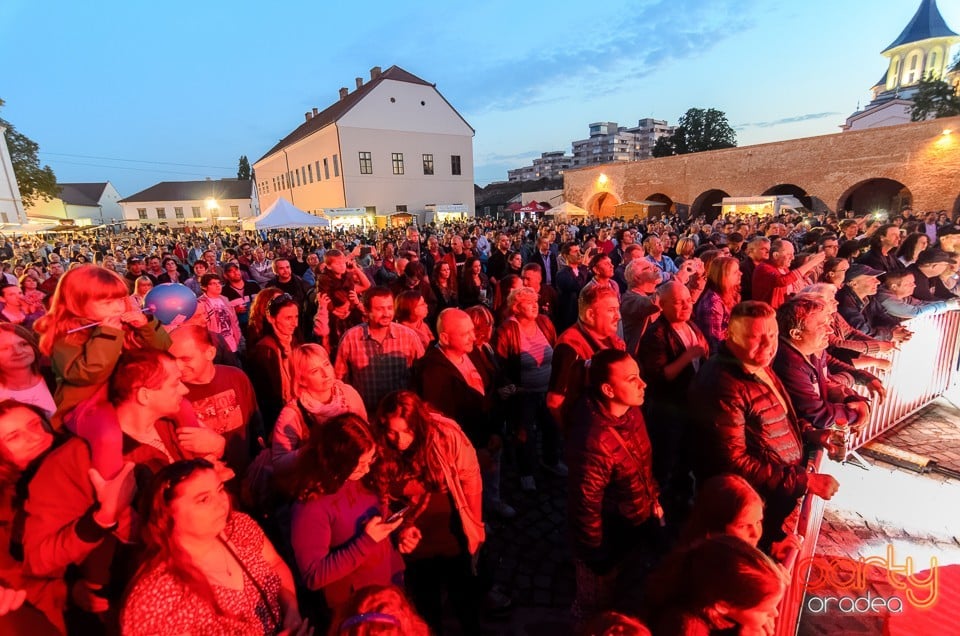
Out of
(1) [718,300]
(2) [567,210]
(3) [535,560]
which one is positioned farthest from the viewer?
(2) [567,210]

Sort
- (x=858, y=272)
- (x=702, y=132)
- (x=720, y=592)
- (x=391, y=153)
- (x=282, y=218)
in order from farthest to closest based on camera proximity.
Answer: (x=702, y=132)
(x=391, y=153)
(x=282, y=218)
(x=858, y=272)
(x=720, y=592)

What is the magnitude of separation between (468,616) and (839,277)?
4.82 m

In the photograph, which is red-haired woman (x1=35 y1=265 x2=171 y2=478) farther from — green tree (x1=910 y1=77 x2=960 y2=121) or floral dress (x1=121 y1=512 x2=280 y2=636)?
green tree (x1=910 y1=77 x2=960 y2=121)

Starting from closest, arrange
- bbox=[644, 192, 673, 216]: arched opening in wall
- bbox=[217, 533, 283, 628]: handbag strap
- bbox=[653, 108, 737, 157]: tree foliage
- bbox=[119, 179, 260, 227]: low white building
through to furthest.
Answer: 1. bbox=[217, 533, 283, 628]: handbag strap
2. bbox=[644, 192, 673, 216]: arched opening in wall
3. bbox=[653, 108, 737, 157]: tree foliage
4. bbox=[119, 179, 260, 227]: low white building

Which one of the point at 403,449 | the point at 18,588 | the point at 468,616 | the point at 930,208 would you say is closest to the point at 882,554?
the point at 468,616

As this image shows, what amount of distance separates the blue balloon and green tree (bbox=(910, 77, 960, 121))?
44.5m

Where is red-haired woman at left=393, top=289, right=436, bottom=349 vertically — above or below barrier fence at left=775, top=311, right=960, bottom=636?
above

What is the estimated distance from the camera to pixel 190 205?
67.6 m

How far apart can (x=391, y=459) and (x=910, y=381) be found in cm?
480

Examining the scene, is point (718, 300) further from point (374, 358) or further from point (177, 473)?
point (177, 473)

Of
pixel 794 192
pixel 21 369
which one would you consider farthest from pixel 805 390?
pixel 794 192

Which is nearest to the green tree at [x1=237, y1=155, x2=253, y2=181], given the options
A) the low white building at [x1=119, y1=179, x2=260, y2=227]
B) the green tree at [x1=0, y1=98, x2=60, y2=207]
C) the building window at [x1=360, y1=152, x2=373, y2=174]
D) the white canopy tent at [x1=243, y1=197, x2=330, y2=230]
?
the low white building at [x1=119, y1=179, x2=260, y2=227]

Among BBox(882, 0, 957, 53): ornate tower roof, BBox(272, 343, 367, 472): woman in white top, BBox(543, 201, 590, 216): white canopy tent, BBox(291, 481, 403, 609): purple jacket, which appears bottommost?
BBox(291, 481, 403, 609): purple jacket

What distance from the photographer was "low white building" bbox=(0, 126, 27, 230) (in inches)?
1378
